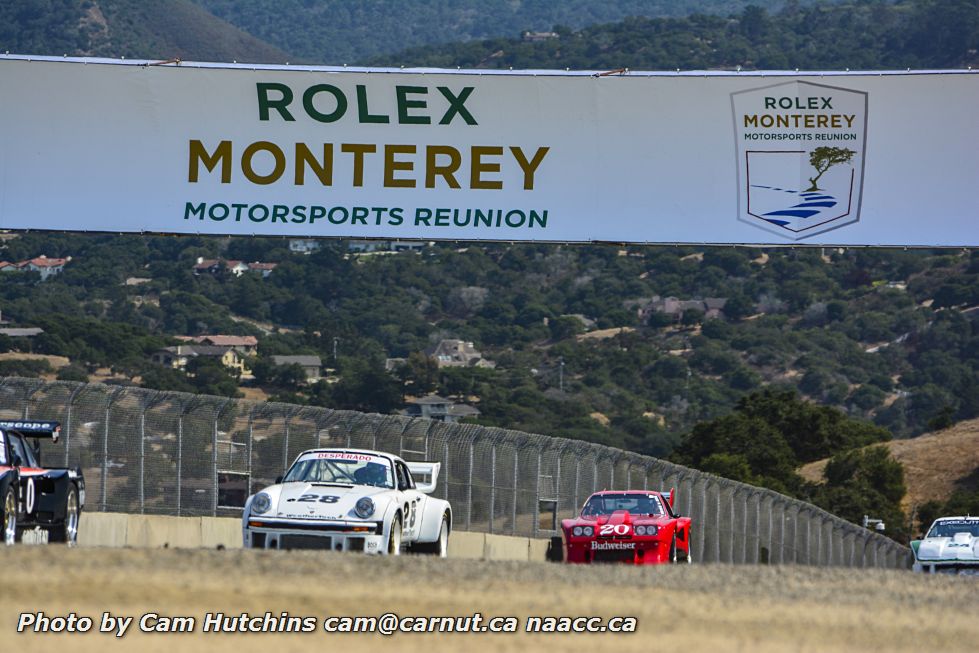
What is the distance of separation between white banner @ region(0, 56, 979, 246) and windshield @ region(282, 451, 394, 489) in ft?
18.4

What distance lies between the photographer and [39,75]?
→ 2481 centimetres

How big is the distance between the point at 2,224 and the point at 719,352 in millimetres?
108564

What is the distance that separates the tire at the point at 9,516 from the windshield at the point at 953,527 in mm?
13588

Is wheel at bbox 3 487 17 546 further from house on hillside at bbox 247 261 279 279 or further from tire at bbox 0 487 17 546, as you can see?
house on hillside at bbox 247 261 279 279

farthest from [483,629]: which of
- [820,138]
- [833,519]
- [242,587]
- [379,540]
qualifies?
[833,519]

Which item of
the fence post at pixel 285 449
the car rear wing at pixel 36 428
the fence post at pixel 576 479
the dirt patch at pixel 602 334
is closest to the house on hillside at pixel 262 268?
the dirt patch at pixel 602 334

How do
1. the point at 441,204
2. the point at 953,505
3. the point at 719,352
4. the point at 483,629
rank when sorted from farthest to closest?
the point at 719,352, the point at 953,505, the point at 441,204, the point at 483,629

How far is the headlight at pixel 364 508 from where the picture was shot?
17641 mm

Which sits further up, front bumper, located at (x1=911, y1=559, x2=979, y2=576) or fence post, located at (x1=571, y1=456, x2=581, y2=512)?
fence post, located at (x1=571, y1=456, x2=581, y2=512)

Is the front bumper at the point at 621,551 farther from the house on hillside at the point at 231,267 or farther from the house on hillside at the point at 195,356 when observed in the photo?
the house on hillside at the point at 231,267

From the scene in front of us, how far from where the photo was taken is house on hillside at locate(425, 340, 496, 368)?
4754 inches

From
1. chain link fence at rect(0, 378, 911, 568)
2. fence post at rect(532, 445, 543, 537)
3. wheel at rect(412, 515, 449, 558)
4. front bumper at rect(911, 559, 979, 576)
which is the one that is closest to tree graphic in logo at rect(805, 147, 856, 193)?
front bumper at rect(911, 559, 979, 576)

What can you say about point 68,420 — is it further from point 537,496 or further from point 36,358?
point 36,358

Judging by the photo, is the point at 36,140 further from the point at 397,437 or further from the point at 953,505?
the point at 953,505
